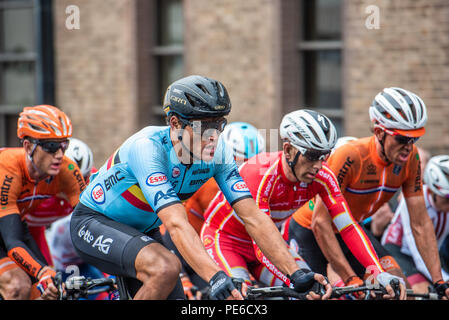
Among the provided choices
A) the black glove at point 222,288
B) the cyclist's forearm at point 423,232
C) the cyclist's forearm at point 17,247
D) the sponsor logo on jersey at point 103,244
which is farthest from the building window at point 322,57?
the black glove at point 222,288

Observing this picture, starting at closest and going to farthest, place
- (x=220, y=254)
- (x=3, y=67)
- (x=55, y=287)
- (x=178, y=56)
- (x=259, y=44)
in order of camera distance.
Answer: (x=55, y=287)
(x=220, y=254)
(x=259, y=44)
(x=178, y=56)
(x=3, y=67)

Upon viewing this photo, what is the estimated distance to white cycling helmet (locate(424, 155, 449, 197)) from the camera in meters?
6.46

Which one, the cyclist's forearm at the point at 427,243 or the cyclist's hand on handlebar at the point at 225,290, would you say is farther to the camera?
the cyclist's forearm at the point at 427,243

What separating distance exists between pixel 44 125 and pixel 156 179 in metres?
2.11

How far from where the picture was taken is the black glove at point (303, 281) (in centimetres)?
403

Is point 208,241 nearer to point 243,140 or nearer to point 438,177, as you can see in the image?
point 243,140

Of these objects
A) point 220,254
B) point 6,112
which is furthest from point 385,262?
point 6,112

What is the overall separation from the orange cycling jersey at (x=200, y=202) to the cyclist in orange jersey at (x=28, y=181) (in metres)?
1.10

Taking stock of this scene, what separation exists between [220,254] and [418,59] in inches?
225

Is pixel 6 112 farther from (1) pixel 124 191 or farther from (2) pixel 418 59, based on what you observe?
(1) pixel 124 191

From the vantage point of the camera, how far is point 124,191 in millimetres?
4402

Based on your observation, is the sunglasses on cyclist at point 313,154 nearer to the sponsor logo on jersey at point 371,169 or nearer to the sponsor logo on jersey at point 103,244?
the sponsor logo on jersey at point 371,169

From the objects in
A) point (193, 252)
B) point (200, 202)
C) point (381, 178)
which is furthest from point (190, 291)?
point (193, 252)

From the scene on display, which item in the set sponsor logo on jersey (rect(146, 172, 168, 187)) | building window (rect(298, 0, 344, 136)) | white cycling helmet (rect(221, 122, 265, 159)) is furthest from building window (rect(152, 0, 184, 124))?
sponsor logo on jersey (rect(146, 172, 168, 187))
